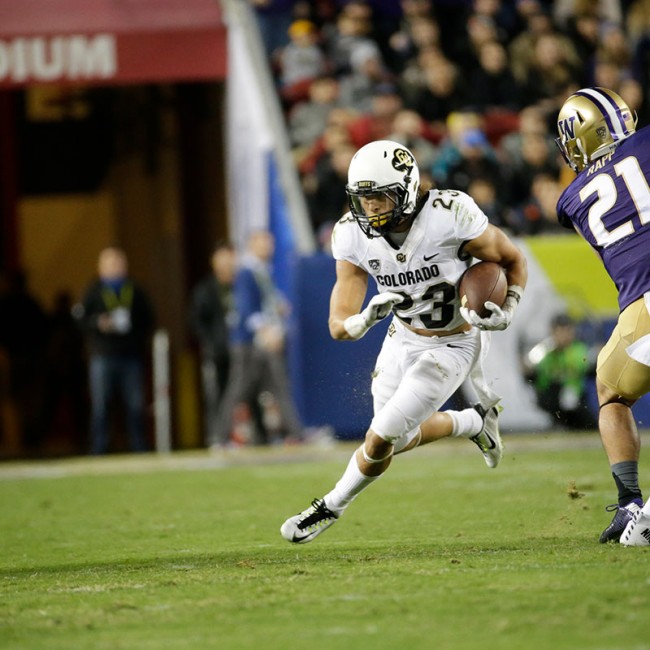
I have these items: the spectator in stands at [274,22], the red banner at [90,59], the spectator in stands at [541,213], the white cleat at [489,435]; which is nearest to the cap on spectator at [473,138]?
the spectator in stands at [541,213]

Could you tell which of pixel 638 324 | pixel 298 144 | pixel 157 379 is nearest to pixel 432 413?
pixel 638 324

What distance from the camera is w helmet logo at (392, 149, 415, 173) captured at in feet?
19.2

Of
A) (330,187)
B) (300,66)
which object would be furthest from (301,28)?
(330,187)

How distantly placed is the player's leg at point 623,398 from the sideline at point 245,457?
4765 mm

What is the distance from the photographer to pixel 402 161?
5.88 meters

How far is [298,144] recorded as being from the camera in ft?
43.4

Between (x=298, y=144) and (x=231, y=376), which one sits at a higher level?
(x=298, y=144)

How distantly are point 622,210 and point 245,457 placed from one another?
19.6 ft

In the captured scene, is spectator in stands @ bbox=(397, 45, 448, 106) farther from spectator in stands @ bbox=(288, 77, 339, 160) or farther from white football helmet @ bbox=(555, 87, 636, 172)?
white football helmet @ bbox=(555, 87, 636, 172)

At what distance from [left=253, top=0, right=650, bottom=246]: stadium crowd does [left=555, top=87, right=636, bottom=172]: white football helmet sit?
5912mm

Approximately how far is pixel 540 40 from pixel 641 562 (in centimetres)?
978

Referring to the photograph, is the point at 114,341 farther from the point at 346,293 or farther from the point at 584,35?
the point at 346,293

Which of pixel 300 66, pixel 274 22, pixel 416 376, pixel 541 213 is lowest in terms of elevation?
pixel 416 376

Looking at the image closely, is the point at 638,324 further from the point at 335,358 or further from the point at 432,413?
the point at 335,358
